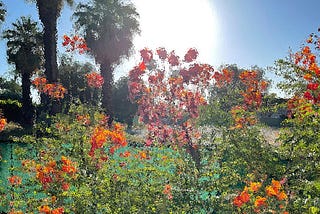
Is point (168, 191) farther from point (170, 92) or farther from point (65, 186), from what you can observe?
point (170, 92)

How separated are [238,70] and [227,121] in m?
48.5

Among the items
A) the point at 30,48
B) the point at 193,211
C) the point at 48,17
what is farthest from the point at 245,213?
the point at 30,48

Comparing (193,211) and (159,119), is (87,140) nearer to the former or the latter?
(193,211)

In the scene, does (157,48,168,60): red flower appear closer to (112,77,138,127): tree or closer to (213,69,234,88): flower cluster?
(213,69,234,88): flower cluster

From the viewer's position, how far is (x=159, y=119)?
1136 cm

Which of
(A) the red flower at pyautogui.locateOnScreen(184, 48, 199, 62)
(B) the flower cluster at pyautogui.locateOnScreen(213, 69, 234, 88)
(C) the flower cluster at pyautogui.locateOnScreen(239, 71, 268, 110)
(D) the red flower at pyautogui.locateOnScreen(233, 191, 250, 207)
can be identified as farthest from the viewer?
(C) the flower cluster at pyautogui.locateOnScreen(239, 71, 268, 110)

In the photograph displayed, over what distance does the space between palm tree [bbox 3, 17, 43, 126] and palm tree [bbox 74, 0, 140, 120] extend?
9.85 feet

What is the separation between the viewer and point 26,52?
2505 centimetres

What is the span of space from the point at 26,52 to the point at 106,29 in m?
5.03

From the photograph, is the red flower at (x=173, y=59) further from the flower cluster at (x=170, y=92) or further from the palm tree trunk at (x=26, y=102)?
the palm tree trunk at (x=26, y=102)

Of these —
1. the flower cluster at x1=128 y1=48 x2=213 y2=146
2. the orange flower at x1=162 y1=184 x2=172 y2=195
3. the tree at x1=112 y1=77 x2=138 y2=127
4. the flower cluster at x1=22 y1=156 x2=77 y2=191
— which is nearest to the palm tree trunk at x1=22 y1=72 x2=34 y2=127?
the tree at x1=112 y1=77 x2=138 y2=127

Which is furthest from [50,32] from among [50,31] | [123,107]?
[123,107]

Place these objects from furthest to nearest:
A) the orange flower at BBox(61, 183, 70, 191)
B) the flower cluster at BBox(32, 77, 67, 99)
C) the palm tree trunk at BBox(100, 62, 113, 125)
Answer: the palm tree trunk at BBox(100, 62, 113, 125) → the flower cluster at BBox(32, 77, 67, 99) → the orange flower at BBox(61, 183, 70, 191)

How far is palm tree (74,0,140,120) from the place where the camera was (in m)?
25.0
